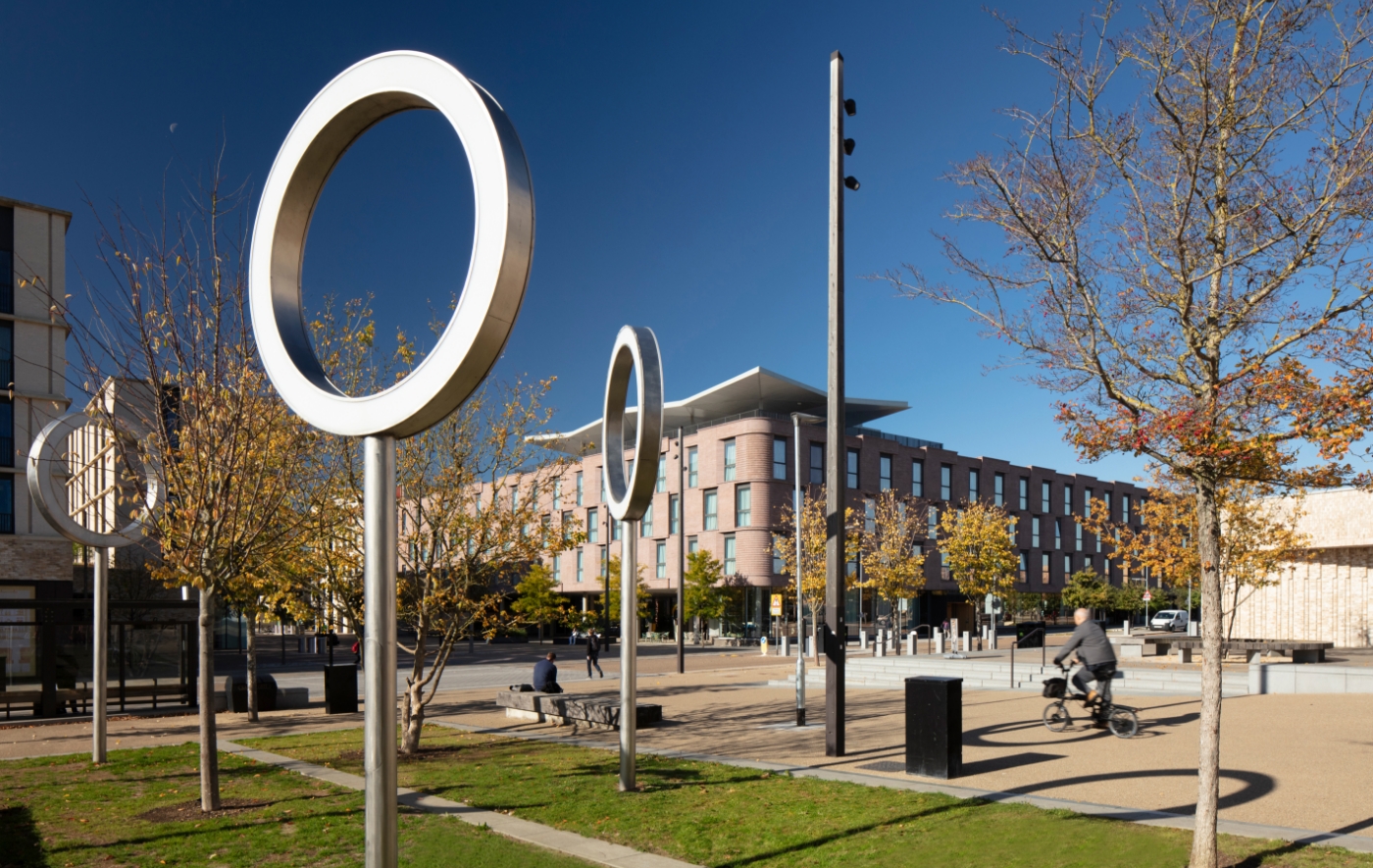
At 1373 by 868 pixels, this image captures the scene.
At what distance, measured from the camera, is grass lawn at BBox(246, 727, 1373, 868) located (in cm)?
786

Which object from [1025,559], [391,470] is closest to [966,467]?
[1025,559]

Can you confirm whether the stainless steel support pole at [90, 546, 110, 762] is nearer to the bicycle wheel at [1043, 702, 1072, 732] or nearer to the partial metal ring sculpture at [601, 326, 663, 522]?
the partial metal ring sculpture at [601, 326, 663, 522]

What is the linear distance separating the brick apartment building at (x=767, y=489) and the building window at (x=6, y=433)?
28.7 metres

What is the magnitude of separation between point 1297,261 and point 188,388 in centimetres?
1196

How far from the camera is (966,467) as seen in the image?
251 ft

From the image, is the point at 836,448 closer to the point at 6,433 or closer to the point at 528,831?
the point at 528,831

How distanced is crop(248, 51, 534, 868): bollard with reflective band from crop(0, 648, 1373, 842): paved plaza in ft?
25.7

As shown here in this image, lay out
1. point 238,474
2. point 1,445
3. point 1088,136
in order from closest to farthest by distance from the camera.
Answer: point 1088,136 → point 238,474 → point 1,445

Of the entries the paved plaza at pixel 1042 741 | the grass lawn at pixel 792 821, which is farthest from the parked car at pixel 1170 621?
the grass lawn at pixel 792 821

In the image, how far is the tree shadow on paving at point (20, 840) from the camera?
8.41 m

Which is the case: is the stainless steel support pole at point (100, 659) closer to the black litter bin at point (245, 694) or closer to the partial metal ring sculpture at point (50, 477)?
the partial metal ring sculpture at point (50, 477)

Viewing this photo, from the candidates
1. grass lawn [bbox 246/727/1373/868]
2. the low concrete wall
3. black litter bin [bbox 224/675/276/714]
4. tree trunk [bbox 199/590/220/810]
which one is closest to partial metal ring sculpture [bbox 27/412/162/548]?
black litter bin [bbox 224/675/276/714]

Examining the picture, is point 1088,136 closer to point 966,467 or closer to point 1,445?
Result: point 1,445

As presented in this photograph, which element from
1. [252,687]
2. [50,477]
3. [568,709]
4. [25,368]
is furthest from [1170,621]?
[50,477]
